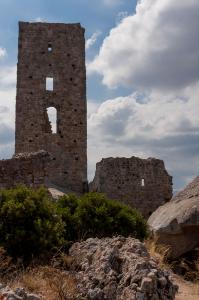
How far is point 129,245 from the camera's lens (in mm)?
7520

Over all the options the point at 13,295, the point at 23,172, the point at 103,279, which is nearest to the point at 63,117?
the point at 23,172

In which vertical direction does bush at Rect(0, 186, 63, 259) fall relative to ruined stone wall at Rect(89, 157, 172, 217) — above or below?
below

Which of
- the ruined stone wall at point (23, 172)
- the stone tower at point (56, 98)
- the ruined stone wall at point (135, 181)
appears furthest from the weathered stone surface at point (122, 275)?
the stone tower at point (56, 98)

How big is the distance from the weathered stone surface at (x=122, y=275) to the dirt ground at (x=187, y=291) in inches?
54.9

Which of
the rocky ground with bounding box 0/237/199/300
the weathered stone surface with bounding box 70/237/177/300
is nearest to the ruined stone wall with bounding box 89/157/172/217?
the rocky ground with bounding box 0/237/199/300

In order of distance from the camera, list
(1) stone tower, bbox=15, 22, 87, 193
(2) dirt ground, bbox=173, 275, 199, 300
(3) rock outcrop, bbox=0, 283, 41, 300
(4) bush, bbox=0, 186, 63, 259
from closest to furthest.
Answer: (3) rock outcrop, bbox=0, 283, 41, 300
(2) dirt ground, bbox=173, 275, 199, 300
(4) bush, bbox=0, 186, 63, 259
(1) stone tower, bbox=15, 22, 87, 193

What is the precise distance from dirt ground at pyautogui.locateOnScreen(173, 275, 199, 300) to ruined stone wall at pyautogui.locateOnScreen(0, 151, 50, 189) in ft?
15.2

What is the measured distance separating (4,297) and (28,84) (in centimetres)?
1881

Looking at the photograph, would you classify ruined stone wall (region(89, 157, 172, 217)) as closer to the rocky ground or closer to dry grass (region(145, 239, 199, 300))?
dry grass (region(145, 239, 199, 300))

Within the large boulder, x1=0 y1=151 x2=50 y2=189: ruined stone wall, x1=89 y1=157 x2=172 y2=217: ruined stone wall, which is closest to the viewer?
the large boulder

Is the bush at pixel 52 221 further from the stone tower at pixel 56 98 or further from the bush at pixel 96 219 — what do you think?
the stone tower at pixel 56 98

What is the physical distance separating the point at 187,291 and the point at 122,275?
110 inches

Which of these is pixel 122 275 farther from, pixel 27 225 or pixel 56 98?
pixel 56 98

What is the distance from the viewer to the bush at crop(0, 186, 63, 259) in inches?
352
